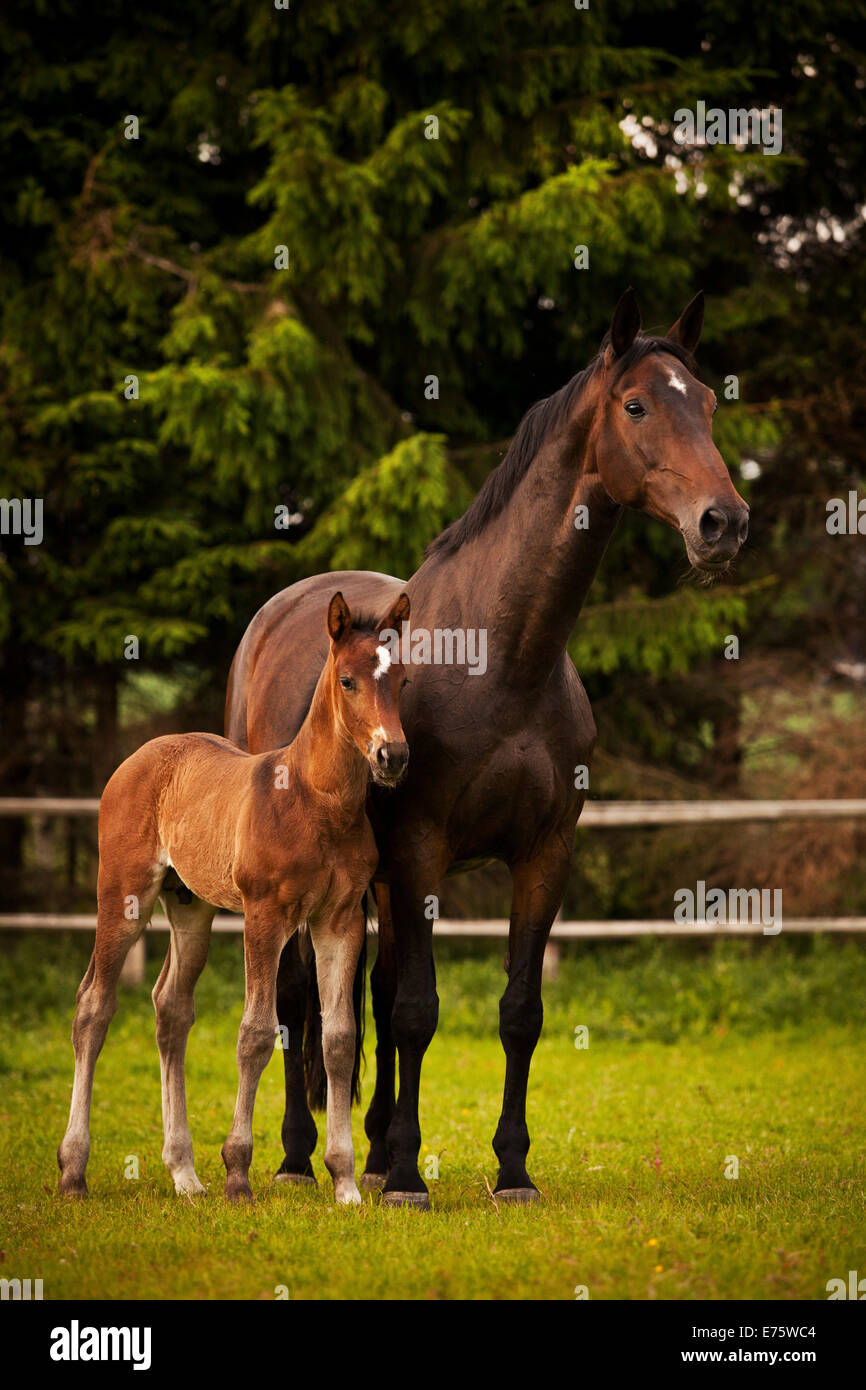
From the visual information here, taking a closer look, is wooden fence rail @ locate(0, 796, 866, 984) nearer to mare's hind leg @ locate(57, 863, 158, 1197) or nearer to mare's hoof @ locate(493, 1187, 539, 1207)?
mare's hind leg @ locate(57, 863, 158, 1197)

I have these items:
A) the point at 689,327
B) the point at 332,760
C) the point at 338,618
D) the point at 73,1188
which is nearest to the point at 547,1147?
the point at 73,1188

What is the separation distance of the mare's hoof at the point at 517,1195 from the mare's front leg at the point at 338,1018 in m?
0.60

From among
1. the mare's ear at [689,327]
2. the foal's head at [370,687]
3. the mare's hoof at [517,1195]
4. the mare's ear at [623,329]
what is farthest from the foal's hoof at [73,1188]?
the mare's ear at [689,327]

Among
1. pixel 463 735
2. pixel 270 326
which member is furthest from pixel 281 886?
pixel 270 326

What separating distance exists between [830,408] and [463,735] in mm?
9092

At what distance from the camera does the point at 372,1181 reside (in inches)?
250

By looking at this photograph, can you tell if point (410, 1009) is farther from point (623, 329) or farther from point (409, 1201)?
point (623, 329)

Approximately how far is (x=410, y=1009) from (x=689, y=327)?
2.99 metres

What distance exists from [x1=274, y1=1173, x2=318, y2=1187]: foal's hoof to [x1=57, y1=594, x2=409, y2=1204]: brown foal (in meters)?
0.42

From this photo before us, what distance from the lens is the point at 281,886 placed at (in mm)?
5535

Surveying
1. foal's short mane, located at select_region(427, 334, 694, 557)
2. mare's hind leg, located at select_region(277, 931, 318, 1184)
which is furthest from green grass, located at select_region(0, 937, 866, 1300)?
foal's short mane, located at select_region(427, 334, 694, 557)

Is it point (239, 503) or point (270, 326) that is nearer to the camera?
point (270, 326)

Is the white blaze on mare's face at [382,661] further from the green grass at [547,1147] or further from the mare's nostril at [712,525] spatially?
the green grass at [547,1147]
